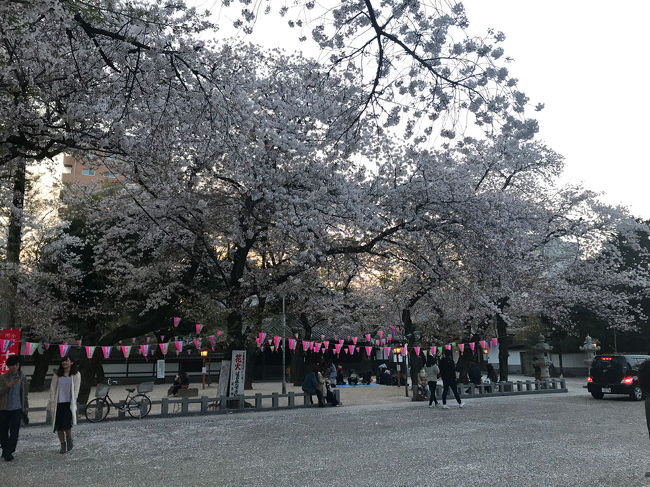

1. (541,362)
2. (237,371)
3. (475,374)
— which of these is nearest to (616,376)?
(475,374)

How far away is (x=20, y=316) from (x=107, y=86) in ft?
55.0

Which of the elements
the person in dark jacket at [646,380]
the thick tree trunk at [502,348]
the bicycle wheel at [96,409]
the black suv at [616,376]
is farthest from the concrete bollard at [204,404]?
the thick tree trunk at [502,348]

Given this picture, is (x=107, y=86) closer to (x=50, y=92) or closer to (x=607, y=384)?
(x=50, y=92)

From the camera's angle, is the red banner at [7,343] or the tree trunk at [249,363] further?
the tree trunk at [249,363]

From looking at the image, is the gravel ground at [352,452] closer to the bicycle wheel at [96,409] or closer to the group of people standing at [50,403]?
the group of people standing at [50,403]

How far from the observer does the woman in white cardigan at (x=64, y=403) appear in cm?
863

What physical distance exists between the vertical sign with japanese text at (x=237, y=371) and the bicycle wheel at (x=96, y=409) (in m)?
4.01

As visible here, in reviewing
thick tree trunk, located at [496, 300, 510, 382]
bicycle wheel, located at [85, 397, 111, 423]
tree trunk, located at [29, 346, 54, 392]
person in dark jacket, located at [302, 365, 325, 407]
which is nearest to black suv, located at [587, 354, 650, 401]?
thick tree trunk, located at [496, 300, 510, 382]

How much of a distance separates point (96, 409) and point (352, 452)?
881 centimetres

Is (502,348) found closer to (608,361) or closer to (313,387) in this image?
(608,361)

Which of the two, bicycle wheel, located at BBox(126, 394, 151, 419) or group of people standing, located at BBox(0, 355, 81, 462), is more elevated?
group of people standing, located at BBox(0, 355, 81, 462)

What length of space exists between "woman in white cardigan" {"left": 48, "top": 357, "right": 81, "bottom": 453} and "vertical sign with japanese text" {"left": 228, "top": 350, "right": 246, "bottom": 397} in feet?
24.7

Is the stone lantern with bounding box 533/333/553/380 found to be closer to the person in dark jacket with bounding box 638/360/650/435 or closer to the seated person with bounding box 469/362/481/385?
the seated person with bounding box 469/362/481/385

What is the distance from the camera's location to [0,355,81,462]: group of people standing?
7.89 meters
